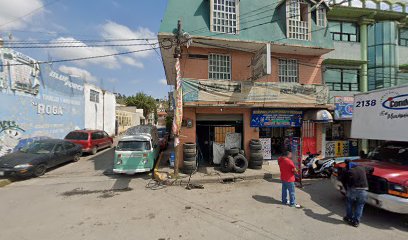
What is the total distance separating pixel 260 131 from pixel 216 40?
5747mm

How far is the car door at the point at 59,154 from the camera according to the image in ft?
36.2

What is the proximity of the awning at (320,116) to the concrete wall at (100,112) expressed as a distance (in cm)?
1930

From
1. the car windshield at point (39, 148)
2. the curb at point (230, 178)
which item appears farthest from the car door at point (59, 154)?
the curb at point (230, 178)

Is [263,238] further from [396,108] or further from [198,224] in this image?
[396,108]

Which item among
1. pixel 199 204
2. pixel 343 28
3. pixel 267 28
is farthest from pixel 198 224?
pixel 343 28

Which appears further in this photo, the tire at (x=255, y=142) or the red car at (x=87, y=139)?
the red car at (x=87, y=139)

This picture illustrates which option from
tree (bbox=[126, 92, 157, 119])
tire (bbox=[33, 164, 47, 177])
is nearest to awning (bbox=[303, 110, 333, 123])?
tire (bbox=[33, 164, 47, 177])

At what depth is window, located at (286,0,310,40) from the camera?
1191 cm

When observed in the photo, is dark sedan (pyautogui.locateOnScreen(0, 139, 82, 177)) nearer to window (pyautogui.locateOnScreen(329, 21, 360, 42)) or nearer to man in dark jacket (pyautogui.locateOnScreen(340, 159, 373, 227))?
man in dark jacket (pyautogui.locateOnScreen(340, 159, 373, 227))

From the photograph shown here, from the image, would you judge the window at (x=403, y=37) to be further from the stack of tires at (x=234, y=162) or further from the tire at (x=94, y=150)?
the tire at (x=94, y=150)

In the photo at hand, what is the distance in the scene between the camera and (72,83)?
60.5 feet

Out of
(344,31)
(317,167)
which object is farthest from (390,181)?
(344,31)

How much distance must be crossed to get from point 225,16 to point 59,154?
11.4 m

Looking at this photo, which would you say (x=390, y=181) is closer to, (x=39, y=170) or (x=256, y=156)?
(x=256, y=156)
